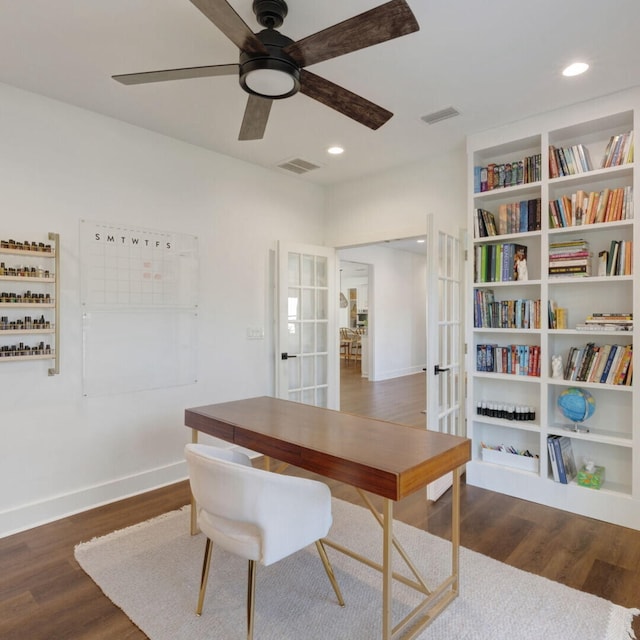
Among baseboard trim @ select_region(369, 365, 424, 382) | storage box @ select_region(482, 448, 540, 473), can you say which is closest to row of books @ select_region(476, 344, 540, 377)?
storage box @ select_region(482, 448, 540, 473)

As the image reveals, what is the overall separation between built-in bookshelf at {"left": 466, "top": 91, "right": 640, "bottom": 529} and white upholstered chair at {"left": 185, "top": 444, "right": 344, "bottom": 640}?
208 centimetres

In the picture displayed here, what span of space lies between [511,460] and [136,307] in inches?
119

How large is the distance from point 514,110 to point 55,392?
3.60 m

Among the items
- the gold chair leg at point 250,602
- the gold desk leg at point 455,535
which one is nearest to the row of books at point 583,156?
the gold desk leg at point 455,535

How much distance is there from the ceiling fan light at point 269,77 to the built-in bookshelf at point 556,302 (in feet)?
6.34

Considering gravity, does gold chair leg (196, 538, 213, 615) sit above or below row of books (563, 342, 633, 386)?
below

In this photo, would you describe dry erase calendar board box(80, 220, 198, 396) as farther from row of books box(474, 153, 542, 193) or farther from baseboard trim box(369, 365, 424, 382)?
baseboard trim box(369, 365, 424, 382)

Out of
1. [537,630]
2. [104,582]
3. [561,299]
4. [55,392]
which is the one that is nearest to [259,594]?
[104,582]

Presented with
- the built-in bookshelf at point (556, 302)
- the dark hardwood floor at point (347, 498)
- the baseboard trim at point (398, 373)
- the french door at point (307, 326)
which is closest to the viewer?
the dark hardwood floor at point (347, 498)

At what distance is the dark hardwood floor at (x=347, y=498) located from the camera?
1.89 metres

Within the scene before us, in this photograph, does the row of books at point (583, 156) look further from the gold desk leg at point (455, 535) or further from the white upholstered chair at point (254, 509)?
the white upholstered chair at point (254, 509)

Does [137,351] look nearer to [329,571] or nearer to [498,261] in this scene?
[329,571]

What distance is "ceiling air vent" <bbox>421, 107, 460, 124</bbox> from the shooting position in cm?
292

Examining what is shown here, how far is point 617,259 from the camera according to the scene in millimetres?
2760
